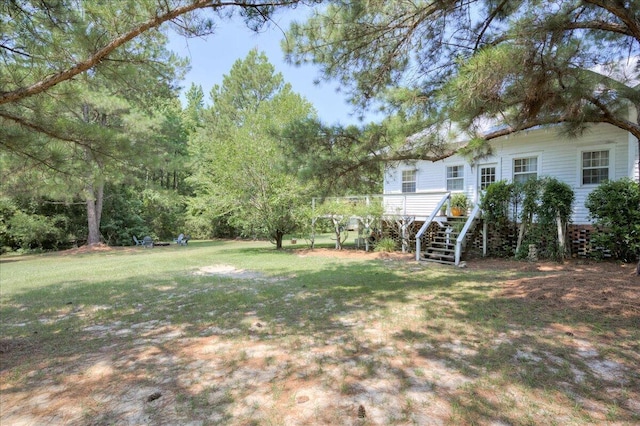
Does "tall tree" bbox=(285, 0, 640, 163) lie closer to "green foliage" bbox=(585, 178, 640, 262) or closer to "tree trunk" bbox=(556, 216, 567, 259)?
"green foliage" bbox=(585, 178, 640, 262)

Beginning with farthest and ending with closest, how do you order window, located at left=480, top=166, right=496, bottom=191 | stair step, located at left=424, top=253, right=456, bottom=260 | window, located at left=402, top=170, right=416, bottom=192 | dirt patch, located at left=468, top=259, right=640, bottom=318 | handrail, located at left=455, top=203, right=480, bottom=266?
window, located at left=402, top=170, right=416, bottom=192, window, located at left=480, top=166, right=496, bottom=191, stair step, located at left=424, top=253, right=456, bottom=260, handrail, located at left=455, top=203, right=480, bottom=266, dirt patch, located at left=468, top=259, right=640, bottom=318

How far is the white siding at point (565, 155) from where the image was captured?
9.34m

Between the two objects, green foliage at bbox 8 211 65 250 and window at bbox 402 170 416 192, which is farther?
green foliage at bbox 8 211 65 250

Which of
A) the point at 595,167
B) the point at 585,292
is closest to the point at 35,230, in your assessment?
the point at 585,292

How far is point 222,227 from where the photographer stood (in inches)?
990

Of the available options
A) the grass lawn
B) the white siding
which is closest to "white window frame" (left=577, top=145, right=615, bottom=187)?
the white siding

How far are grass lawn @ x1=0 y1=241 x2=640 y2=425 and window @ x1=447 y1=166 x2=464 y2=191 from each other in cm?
691

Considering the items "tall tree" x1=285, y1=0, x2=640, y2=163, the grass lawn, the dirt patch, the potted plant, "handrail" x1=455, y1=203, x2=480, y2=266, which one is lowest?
the grass lawn

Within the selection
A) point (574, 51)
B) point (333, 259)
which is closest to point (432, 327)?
point (574, 51)

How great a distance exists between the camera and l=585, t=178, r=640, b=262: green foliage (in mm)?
7797

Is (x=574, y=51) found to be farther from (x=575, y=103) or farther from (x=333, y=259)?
(x=333, y=259)

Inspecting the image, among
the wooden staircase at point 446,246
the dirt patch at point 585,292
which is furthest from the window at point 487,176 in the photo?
the dirt patch at point 585,292

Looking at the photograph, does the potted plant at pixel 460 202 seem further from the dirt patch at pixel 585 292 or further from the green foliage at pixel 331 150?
the green foliage at pixel 331 150

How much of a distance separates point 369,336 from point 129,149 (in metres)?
3.91
